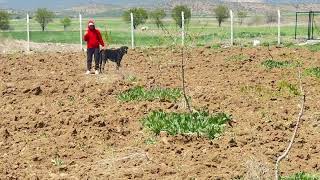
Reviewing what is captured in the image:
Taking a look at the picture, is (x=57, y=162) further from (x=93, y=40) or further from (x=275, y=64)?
(x=275, y=64)

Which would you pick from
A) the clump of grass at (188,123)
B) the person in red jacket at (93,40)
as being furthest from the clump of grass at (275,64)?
the clump of grass at (188,123)

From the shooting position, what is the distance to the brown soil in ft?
26.7

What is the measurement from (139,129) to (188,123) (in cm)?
86

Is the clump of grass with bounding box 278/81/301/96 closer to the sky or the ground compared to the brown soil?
closer to the sky

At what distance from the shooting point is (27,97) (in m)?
14.1

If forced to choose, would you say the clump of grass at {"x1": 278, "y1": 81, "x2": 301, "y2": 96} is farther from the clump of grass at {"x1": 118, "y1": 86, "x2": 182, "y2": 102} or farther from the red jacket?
the red jacket

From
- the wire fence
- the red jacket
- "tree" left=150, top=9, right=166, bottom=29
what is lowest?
the wire fence

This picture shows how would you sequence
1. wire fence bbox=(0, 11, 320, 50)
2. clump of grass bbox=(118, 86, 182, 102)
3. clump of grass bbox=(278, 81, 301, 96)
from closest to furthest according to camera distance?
clump of grass bbox=(118, 86, 182, 102) < clump of grass bbox=(278, 81, 301, 96) < wire fence bbox=(0, 11, 320, 50)

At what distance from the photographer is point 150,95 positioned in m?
13.3

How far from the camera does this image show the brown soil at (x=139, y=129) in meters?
8.15

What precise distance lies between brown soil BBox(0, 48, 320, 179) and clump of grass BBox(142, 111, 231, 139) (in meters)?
0.19

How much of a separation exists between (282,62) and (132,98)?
774 cm

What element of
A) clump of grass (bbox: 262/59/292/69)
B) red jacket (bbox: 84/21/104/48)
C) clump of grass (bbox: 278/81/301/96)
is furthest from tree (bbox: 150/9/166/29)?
clump of grass (bbox: 262/59/292/69)

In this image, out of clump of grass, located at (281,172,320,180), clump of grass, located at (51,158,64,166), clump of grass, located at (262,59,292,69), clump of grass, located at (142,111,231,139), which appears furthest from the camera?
clump of grass, located at (262,59,292,69)
